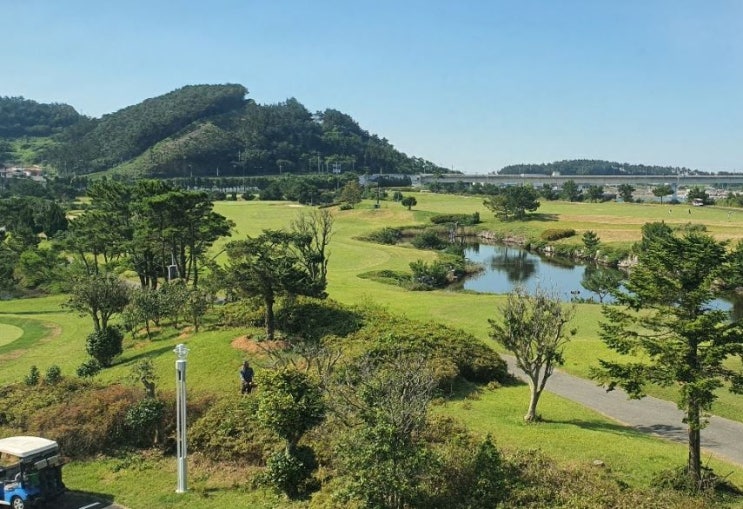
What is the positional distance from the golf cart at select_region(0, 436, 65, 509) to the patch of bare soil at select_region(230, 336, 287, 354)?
9.90 m

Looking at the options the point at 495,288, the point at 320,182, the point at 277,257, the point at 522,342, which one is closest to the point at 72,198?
the point at 320,182

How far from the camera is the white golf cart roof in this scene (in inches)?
562

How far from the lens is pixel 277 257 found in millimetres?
27266

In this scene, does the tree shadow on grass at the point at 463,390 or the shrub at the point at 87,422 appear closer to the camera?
the shrub at the point at 87,422

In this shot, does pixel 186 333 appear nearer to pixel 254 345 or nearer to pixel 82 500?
pixel 254 345

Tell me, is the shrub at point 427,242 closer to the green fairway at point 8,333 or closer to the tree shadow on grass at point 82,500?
the green fairway at point 8,333

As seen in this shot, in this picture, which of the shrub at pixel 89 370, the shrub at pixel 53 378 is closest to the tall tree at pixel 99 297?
the shrub at pixel 89 370

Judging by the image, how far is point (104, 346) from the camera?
26891 mm

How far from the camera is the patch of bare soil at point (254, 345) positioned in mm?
24119

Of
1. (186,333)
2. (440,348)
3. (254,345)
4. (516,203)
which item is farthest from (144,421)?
(516,203)

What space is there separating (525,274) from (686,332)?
56.2 metres

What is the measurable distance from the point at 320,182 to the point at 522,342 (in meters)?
152

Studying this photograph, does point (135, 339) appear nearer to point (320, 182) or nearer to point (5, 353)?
point (5, 353)

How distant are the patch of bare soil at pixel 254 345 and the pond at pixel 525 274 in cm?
3021
